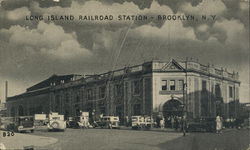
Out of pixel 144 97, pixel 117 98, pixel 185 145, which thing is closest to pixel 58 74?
pixel 117 98

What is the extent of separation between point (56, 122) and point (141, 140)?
96 cm

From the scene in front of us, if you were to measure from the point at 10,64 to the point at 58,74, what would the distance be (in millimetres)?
512

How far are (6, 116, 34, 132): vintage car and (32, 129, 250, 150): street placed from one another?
135 millimetres

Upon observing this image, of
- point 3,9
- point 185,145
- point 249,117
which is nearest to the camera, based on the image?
point 3,9

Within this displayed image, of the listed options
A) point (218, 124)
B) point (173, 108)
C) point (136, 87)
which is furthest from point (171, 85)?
point (218, 124)

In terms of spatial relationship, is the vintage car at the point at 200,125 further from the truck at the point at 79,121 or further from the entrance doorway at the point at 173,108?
the truck at the point at 79,121

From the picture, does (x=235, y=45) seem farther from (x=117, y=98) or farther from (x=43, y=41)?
(x=43, y=41)

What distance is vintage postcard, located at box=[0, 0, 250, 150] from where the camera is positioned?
4105 millimetres

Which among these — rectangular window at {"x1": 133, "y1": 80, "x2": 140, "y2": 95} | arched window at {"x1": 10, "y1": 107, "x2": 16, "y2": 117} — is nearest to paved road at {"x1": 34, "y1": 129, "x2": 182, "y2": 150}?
arched window at {"x1": 10, "y1": 107, "x2": 16, "y2": 117}

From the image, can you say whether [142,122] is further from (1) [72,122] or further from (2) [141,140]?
(1) [72,122]

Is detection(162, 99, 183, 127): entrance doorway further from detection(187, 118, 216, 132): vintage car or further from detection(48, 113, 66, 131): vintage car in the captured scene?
detection(48, 113, 66, 131): vintage car

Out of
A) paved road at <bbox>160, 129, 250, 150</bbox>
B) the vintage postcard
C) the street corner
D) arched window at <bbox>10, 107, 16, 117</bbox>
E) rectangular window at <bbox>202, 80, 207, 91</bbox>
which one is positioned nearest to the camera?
the street corner

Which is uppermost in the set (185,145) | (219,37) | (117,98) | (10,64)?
(219,37)

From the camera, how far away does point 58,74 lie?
4180 mm
